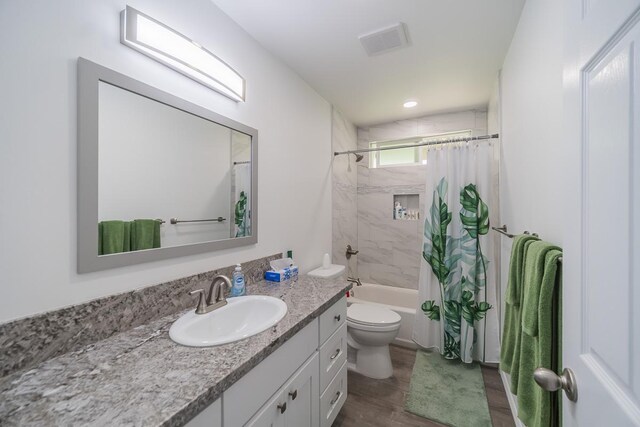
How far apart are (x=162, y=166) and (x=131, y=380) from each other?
0.86 metres

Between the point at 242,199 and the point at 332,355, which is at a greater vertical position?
the point at 242,199

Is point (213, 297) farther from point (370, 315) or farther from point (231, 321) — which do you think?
point (370, 315)

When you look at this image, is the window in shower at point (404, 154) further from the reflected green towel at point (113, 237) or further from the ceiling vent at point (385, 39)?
the reflected green towel at point (113, 237)

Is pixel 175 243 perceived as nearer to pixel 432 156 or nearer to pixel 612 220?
pixel 612 220

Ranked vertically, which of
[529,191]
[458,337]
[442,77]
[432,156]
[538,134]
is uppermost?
[442,77]

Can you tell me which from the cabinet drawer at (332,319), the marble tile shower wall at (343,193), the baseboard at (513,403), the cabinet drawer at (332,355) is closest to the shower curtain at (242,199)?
the cabinet drawer at (332,319)

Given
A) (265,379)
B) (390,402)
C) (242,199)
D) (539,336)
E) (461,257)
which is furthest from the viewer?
(461,257)

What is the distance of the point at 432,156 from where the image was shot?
2482 millimetres

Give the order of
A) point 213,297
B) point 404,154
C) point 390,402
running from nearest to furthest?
point 213,297 < point 390,402 < point 404,154

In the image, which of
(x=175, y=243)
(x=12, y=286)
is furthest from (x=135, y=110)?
(x=12, y=286)

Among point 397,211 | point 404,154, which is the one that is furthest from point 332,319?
point 404,154

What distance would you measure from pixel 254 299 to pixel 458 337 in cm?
192

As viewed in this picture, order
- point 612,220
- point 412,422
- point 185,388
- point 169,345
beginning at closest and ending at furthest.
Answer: point 612,220 < point 185,388 < point 169,345 < point 412,422

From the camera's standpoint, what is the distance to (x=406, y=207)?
3.14 m
